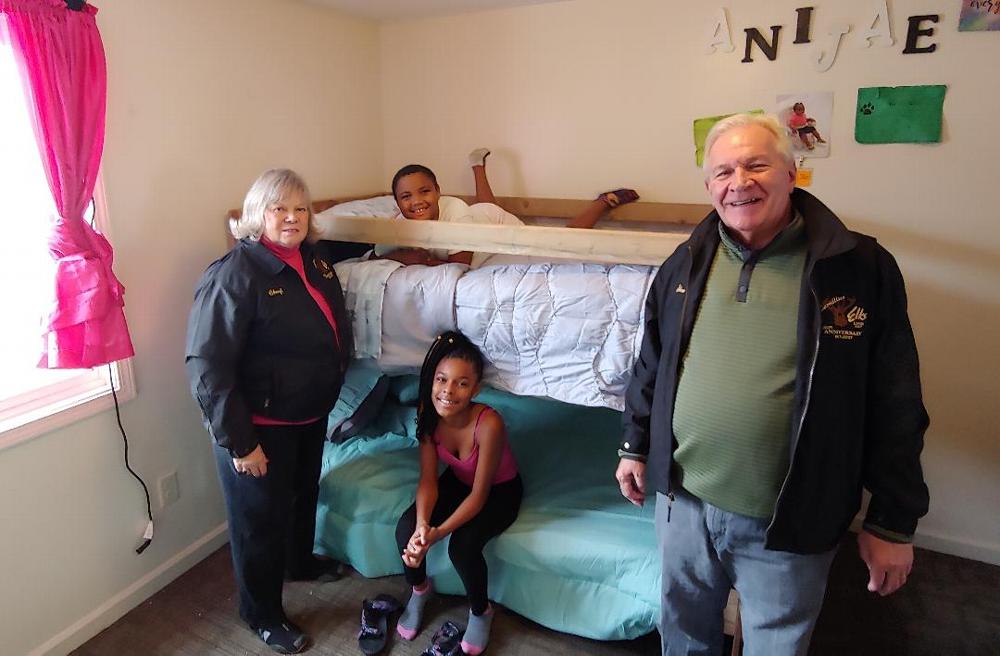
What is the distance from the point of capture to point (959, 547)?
7.41 feet

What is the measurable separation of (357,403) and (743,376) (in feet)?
5.03

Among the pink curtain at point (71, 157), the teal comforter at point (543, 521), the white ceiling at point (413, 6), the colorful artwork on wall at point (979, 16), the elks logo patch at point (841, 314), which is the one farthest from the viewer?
the white ceiling at point (413, 6)

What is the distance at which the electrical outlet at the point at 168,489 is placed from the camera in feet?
6.71

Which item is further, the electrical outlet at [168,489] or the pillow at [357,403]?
the pillow at [357,403]

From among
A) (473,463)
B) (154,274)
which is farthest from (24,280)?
(473,463)

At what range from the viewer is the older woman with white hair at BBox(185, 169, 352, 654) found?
1.59 m

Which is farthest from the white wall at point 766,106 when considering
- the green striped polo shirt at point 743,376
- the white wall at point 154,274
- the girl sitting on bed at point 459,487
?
the green striped polo shirt at point 743,376

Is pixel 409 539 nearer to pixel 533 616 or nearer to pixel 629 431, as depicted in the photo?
pixel 533 616

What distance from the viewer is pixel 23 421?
164cm

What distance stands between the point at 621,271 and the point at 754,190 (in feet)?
1.73

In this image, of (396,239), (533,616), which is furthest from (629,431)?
(396,239)

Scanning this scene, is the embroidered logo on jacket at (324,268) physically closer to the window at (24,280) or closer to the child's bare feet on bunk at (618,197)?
the window at (24,280)

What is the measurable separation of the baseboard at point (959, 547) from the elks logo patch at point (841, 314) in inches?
56.9

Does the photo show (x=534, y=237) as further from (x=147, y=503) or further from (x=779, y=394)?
(x=147, y=503)
